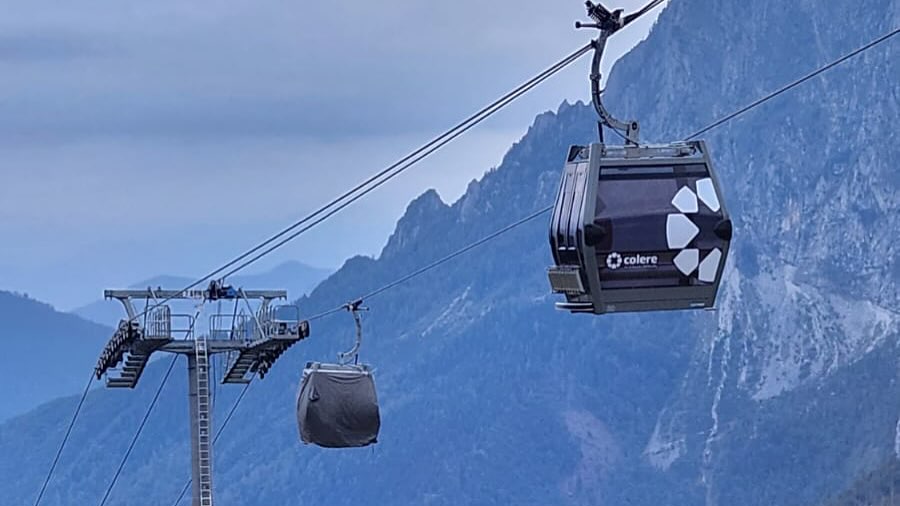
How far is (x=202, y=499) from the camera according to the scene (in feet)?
160

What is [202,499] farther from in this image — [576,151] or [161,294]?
[576,151]

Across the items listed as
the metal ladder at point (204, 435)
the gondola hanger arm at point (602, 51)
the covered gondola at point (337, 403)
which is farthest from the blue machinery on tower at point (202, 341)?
the gondola hanger arm at point (602, 51)

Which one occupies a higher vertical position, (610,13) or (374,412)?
(610,13)

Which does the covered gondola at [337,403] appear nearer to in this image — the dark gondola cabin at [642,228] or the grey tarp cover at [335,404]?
the grey tarp cover at [335,404]

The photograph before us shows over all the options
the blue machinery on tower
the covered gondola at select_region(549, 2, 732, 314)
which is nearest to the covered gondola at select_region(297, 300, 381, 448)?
the blue machinery on tower

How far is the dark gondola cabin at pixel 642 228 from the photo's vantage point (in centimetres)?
2133

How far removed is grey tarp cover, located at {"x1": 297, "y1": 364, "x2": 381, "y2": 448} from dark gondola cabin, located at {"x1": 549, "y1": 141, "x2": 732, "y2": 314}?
14662mm

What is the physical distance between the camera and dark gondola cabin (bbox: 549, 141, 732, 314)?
2133cm

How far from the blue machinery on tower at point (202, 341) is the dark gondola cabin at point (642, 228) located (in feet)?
91.5

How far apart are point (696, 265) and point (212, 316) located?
33.7m

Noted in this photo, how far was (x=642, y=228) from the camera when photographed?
21.3 metres

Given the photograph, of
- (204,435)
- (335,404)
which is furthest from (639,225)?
(204,435)

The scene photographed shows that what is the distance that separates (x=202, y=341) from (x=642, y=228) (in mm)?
29746

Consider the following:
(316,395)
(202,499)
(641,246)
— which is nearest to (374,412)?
(316,395)
